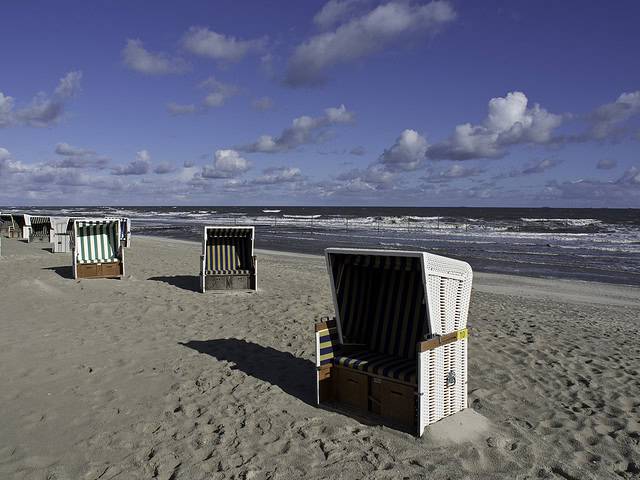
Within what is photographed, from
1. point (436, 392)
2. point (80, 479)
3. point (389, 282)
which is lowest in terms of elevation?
point (80, 479)

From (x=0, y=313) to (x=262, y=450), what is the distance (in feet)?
22.1

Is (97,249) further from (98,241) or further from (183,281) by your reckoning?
(183,281)

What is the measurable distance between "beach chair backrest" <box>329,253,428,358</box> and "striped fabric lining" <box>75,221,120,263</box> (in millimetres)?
8906

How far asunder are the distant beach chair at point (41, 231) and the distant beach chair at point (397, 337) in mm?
21365

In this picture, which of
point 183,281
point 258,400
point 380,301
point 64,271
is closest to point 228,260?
point 183,281

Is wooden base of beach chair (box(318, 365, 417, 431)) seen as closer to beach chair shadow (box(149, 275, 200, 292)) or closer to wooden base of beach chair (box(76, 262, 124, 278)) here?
beach chair shadow (box(149, 275, 200, 292))

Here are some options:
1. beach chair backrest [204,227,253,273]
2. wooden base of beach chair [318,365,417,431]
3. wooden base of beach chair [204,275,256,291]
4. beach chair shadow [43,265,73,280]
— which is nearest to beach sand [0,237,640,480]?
wooden base of beach chair [318,365,417,431]

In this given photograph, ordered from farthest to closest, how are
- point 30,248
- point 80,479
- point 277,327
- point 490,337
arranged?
1. point 30,248
2. point 277,327
3. point 490,337
4. point 80,479

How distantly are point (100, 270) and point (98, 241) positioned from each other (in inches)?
40.2

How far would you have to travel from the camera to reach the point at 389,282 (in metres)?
5.29

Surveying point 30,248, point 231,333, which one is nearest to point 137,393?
point 231,333

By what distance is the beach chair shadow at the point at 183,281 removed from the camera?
11.6 metres

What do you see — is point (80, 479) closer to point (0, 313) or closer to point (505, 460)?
point (505, 460)

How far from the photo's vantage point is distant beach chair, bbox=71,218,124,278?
12.2m
